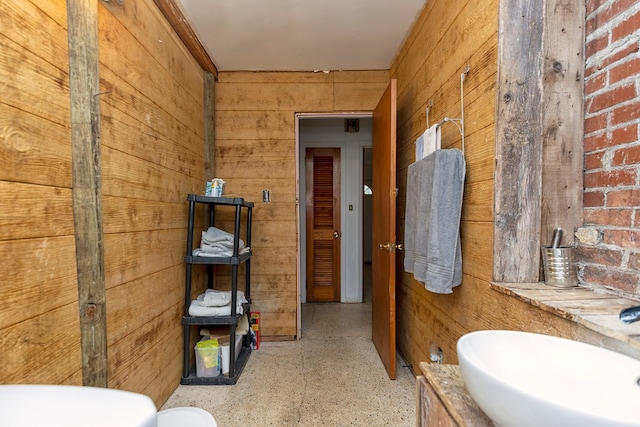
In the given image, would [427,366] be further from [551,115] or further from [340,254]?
[340,254]

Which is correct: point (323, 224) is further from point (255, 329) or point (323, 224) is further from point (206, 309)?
point (206, 309)

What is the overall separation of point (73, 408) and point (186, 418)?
61 cm

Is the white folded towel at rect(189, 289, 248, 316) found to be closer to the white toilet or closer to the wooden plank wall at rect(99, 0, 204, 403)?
the wooden plank wall at rect(99, 0, 204, 403)

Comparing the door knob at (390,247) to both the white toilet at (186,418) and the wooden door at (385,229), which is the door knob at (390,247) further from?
the white toilet at (186,418)

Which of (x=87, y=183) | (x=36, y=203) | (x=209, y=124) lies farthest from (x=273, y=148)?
(x=36, y=203)

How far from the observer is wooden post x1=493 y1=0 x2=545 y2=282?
102 centimetres

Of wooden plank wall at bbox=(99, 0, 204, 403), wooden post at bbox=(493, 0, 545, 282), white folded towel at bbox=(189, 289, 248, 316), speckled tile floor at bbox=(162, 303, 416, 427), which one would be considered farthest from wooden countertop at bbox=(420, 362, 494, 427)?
white folded towel at bbox=(189, 289, 248, 316)

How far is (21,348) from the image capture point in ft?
2.87

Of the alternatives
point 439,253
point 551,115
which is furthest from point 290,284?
point 551,115

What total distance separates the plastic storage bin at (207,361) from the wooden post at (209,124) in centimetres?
132

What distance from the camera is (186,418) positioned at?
985 millimetres

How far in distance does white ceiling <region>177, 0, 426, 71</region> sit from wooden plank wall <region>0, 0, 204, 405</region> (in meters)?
0.28

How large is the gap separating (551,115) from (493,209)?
362mm

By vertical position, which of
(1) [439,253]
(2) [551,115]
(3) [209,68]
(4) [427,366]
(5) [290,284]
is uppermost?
(3) [209,68]
